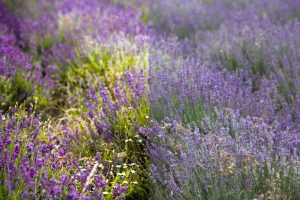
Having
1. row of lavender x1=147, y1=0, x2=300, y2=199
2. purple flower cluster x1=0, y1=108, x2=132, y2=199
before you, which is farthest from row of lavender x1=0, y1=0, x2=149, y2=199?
row of lavender x1=147, y1=0, x2=300, y2=199

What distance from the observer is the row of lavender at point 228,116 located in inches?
94.0

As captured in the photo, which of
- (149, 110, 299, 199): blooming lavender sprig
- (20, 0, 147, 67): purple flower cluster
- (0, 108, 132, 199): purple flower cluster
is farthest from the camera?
(20, 0, 147, 67): purple flower cluster

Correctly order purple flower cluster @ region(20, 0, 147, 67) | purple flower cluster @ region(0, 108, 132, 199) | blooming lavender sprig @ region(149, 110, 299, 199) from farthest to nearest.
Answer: purple flower cluster @ region(20, 0, 147, 67), blooming lavender sprig @ region(149, 110, 299, 199), purple flower cluster @ region(0, 108, 132, 199)

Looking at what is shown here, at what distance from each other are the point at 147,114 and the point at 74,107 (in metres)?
0.99

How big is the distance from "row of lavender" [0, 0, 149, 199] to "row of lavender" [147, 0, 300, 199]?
188mm

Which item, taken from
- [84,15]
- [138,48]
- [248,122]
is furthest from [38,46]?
[248,122]

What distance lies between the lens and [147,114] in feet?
10.5

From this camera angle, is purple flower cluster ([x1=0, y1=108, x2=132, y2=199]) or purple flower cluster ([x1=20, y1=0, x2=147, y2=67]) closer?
purple flower cluster ([x1=0, y1=108, x2=132, y2=199])

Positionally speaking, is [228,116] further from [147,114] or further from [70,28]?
[70,28]

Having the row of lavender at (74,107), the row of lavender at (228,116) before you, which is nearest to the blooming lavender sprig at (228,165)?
the row of lavender at (228,116)

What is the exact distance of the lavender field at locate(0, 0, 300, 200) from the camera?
2.39 m

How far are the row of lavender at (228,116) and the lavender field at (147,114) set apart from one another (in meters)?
0.01

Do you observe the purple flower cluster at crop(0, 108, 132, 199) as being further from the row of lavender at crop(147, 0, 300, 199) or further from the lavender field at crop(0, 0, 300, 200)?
the row of lavender at crop(147, 0, 300, 199)

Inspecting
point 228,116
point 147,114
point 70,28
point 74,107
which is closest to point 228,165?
point 228,116
